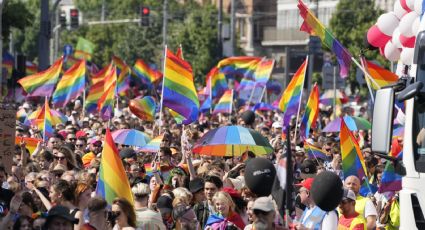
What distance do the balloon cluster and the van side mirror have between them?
2.65m

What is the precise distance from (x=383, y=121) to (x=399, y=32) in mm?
3834

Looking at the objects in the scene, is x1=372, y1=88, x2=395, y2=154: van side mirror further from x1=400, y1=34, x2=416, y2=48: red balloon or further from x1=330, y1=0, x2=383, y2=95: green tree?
x1=330, y1=0, x2=383, y2=95: green tree

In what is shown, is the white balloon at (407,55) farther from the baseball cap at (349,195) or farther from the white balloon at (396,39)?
the baseball cap at (349,195)

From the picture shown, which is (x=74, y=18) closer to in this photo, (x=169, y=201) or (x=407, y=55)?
(x=407, y=55)

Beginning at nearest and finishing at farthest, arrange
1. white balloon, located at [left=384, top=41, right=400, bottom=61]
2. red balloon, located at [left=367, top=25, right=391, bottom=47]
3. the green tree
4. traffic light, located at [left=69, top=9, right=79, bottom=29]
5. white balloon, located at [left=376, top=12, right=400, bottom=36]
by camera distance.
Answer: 1. white balloon, located at [left=384, top=41, right=400, bottom=61]
2. white balloon, located at [left=376, top=12, right=400, bottom=36]
3. red balloon, located at [left=367, top=25, right=391, bottom=47]
4. traffic light, located at [left=69, top=9, right=79, bottom=29]
5. the green tree

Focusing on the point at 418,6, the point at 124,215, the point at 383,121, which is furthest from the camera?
the point at 418,6

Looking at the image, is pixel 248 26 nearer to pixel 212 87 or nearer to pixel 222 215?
pixel 212 87

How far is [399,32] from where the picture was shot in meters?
14.5

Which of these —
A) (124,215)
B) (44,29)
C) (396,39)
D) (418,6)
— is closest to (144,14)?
(44,29)

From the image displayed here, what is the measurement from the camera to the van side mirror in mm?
10797

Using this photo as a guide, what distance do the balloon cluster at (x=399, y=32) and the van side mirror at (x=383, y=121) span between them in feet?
8.69

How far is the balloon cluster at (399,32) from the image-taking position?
45.7 ft

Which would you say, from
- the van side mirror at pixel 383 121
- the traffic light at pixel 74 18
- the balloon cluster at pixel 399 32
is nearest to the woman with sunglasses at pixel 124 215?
the van side mirror at pixel 383 121

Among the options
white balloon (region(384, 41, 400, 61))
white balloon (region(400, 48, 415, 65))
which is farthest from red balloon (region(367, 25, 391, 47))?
white balloon (region(400, 48, 415, 65))
